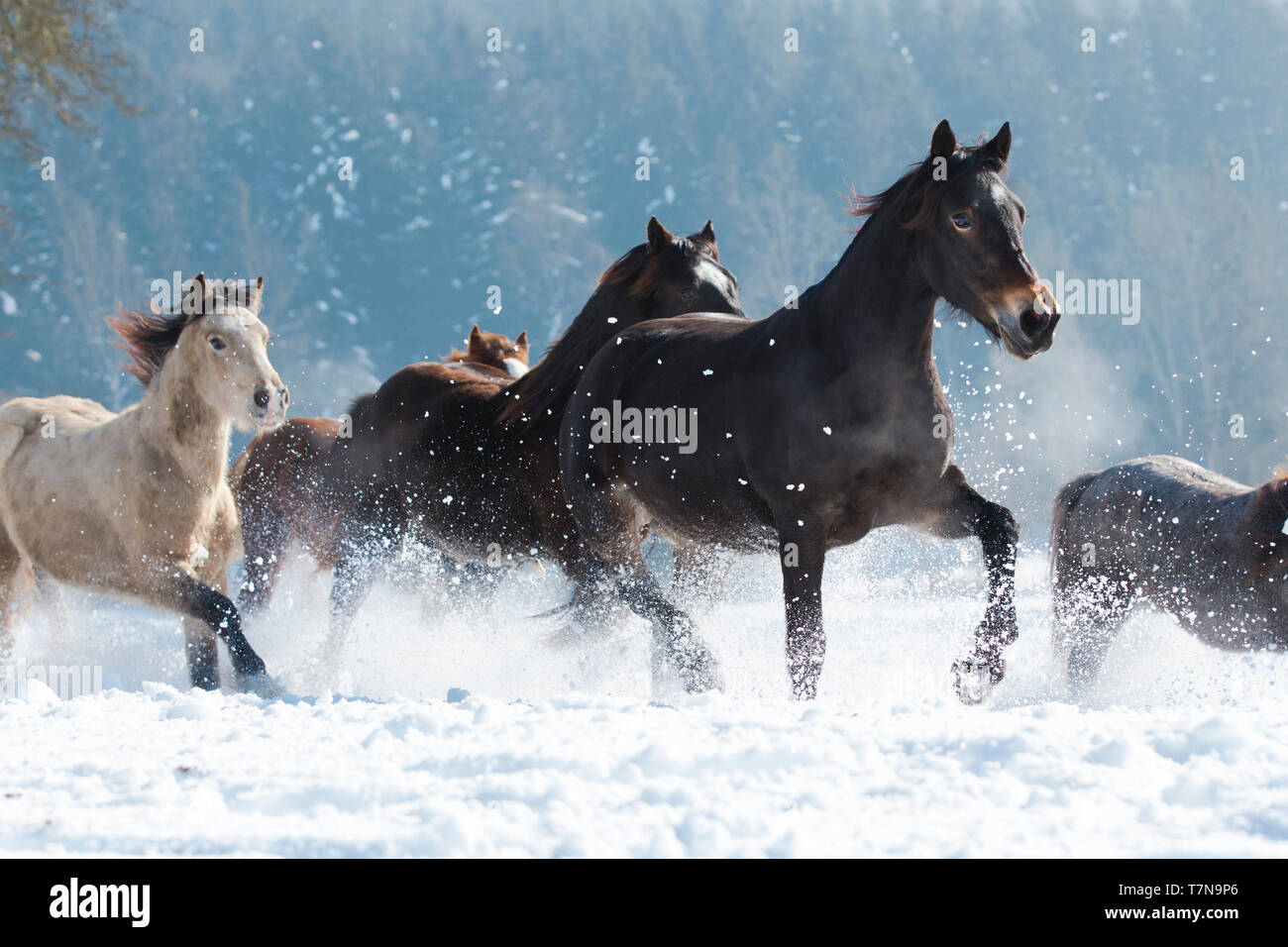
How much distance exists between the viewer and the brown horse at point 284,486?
305 inches

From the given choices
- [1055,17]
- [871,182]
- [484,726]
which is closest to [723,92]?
[871,182]

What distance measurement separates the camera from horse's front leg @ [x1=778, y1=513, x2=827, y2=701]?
4301 mm

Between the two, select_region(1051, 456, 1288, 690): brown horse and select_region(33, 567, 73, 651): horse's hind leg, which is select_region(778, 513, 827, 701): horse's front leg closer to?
select_region(1051, 456, 1288, 690): brown horse

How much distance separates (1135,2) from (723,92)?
16.7m

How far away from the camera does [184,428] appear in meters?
5.67

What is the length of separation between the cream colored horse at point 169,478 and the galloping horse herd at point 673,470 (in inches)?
0.5

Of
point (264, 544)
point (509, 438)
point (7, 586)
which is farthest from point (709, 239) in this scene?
point (7, 586)

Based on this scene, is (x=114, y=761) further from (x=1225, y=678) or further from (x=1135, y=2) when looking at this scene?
(x=1135, y=2)

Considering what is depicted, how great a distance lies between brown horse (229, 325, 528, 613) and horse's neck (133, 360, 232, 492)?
6.24 feet

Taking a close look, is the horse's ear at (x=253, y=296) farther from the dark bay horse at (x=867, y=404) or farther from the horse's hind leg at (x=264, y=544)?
the horse's hind leg at (x=264, y=544)

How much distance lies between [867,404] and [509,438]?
2.30 m

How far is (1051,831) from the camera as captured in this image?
2551 millimetres

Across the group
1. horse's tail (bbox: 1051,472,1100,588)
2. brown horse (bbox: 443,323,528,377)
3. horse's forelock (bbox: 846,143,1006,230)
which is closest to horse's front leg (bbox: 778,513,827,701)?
horse's forelock (bbox: 846,143,1006,230)

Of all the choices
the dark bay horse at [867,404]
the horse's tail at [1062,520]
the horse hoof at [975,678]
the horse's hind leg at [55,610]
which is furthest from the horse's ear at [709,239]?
the horse's hind leg at [55,610]
